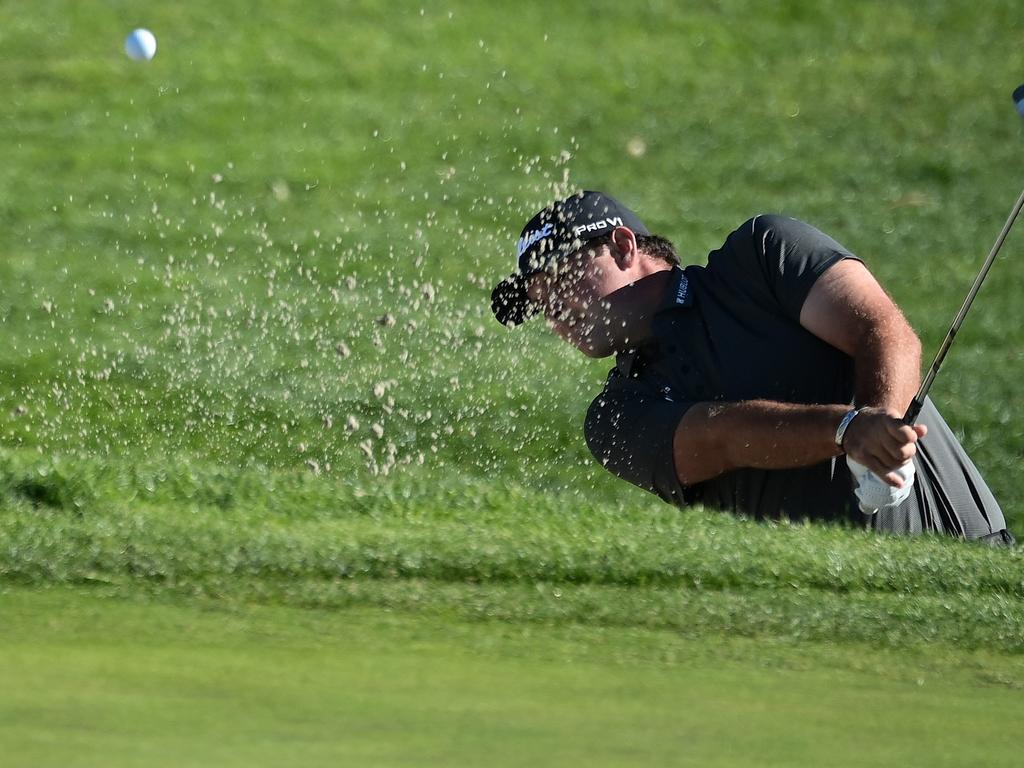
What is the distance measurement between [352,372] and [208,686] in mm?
6455

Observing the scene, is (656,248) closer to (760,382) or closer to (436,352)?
(760,382)

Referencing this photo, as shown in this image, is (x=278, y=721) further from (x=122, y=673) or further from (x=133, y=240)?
(x=133, y=240)

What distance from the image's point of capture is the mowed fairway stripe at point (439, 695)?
2.34 m

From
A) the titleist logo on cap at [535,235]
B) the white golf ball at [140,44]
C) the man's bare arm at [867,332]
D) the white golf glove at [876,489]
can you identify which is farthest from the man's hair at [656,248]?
the white golf ball at [140,44]

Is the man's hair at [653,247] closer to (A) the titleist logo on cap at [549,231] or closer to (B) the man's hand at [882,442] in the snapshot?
(A) the titleist logo on cap at [549,231]

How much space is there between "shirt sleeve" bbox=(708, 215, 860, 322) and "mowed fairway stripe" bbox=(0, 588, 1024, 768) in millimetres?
1603

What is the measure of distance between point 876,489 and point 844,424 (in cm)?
17

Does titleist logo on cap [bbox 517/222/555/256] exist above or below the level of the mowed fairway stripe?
above

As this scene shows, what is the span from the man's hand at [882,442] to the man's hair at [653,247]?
127 centimetres

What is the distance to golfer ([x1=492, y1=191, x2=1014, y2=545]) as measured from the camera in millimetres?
4664

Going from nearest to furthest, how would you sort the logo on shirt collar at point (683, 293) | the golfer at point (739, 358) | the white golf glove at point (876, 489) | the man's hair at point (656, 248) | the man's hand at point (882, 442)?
1. the man's hand at point (882, 442)
2. the white golf glove at point (876, 489)
3. the golfer at point (739, 358)
4. the logo on shirt collar at point (683, 293)
5. the man's hair at point (656, 248)

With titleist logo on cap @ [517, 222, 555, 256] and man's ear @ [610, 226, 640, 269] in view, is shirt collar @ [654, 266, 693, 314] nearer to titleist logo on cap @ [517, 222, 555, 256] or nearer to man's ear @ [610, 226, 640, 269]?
man's ear @ [610, 226, 640, 269]

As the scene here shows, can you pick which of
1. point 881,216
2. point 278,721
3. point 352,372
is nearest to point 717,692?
point 278,721

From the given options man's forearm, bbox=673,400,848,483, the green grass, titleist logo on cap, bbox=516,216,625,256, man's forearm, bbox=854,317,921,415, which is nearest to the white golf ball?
the green grass
